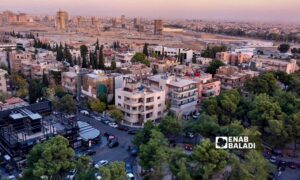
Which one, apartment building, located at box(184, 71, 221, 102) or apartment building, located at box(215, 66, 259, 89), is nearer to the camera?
apartment building, located at box(184, 71, 221, 102)

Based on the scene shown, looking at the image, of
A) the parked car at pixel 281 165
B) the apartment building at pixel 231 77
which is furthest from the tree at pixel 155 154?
the apartment building at pixel 231 77

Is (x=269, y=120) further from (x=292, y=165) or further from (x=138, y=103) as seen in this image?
(x=138, y=103)

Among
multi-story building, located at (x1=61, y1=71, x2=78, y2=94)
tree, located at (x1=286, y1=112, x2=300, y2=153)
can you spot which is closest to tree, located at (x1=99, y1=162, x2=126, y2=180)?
tree, located at (x1=286, y1=112, x2=300, y2=153)

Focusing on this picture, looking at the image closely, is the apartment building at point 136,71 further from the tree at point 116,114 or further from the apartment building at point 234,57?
the apartment building at point 234,57

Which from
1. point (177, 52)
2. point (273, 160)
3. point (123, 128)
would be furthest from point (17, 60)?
point (273, 160)

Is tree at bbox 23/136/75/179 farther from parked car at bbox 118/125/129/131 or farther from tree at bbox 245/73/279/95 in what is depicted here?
tree at bbox 245/73/279/95

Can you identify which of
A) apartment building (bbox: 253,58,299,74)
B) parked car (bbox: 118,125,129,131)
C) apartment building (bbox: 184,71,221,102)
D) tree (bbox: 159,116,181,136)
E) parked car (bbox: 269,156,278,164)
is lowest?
parked car (bbox: 269,156,278,164)
